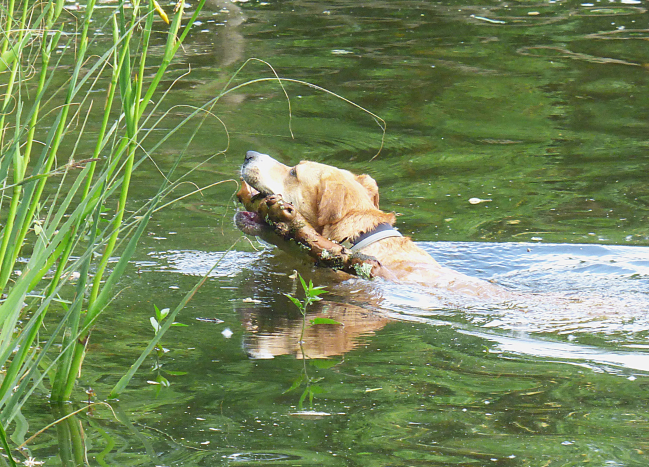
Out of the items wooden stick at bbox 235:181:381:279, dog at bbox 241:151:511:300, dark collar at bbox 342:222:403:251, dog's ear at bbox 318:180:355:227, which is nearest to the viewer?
wooden stick at bbox 235:181:381:279

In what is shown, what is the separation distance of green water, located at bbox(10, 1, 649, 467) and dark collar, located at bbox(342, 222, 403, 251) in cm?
31

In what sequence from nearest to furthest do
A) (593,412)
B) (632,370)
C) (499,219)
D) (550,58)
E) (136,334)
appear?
(593,412), (632,370), (136,334), (499,219), (550,58)

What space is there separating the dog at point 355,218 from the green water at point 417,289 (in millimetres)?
275

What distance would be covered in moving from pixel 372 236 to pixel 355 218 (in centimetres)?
22

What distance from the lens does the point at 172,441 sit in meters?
2.98

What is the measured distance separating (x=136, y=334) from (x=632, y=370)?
95.7 inches

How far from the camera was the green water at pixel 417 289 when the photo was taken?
3078 millimetres

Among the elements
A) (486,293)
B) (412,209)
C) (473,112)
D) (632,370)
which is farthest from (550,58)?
(632,370)

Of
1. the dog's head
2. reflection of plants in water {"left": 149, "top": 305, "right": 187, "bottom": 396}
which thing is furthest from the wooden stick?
reflection of plants in water {"left": 149, "top": 305, "right": 187, "bottom": 396}

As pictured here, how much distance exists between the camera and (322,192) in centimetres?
638

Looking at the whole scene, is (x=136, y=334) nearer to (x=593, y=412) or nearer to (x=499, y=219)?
(x=593, y=412)

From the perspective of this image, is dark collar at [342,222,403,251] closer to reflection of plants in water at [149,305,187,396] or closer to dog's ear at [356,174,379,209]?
dog's ear at [356,174,379,209]

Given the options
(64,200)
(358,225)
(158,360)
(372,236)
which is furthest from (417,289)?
(64,200)

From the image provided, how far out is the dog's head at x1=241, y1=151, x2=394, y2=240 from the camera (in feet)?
20.4
